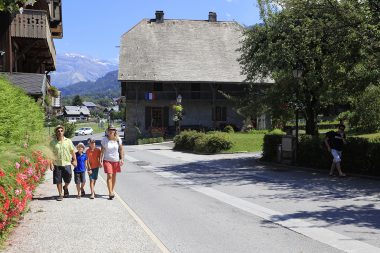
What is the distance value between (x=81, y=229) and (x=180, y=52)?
144 feet

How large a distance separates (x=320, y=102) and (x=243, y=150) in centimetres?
985

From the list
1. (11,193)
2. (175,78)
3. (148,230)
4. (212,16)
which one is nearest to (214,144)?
(175,78)

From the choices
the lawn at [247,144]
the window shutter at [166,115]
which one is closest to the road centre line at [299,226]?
the lawn at [247,144]

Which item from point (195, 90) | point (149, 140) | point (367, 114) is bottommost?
point (149, 140)

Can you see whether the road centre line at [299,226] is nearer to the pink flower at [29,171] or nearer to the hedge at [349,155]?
the pink flower at [29,171]

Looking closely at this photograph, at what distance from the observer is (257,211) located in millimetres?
9859

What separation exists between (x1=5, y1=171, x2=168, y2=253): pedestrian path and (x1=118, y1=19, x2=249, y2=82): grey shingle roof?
36.4m

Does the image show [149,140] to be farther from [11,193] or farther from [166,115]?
[11,193]

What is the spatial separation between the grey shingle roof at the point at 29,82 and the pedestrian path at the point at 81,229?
10629 millimetres

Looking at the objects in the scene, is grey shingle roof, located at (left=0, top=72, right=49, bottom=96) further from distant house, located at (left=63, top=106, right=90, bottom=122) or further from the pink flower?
distant house, located at (left=63, top=106, right=90, bottom=122)

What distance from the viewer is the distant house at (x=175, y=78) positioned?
47.4 metres

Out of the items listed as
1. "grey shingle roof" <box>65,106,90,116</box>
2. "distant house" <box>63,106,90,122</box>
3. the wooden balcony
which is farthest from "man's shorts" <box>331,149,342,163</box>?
"grey shingle roof" <box>65,106,90,116</box>

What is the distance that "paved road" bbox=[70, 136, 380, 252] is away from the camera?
715 centimetres

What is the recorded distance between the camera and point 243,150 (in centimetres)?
3006
